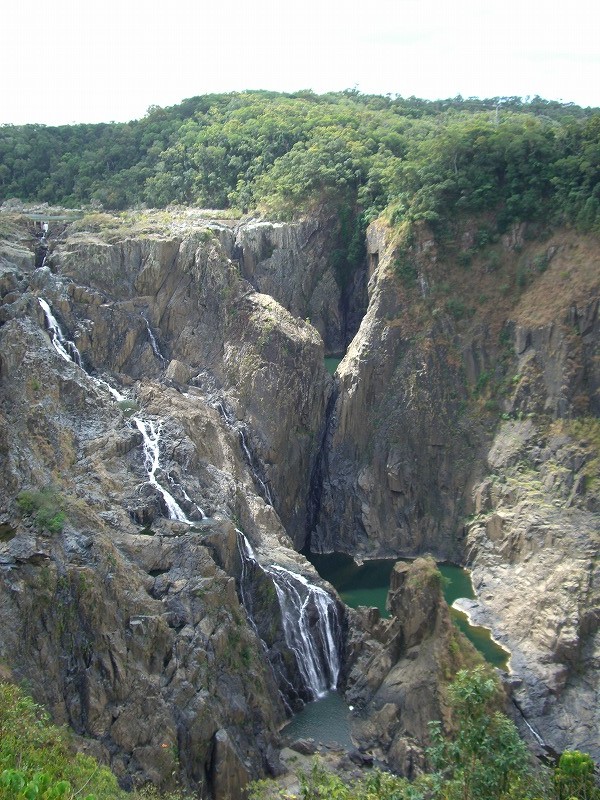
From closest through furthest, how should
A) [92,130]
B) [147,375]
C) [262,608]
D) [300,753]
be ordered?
[300,753]
[262,608]
[147,375]
[92,130]

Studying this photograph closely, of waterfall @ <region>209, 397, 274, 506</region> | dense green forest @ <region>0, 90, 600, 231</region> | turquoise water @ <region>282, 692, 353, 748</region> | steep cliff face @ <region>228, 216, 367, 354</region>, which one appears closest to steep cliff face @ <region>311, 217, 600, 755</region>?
dense green forest @ <region>0, 90, 600, 231</region>

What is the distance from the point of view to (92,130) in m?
81.7

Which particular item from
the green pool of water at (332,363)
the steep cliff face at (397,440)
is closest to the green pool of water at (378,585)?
the steep cliff face at (397,440)

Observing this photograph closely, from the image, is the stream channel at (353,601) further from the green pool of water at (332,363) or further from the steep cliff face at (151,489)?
the green pool of water at (332,363)

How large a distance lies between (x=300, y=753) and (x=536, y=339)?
91.6ft

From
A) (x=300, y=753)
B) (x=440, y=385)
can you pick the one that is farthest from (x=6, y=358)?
(x=440, y=385)

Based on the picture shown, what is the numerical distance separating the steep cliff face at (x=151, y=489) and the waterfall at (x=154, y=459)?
0.11 metres

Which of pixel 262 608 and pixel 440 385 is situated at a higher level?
pixel 440 385

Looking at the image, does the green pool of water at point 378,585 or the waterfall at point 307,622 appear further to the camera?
the green pool of water at point 378,585

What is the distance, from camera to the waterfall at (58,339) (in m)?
49.8

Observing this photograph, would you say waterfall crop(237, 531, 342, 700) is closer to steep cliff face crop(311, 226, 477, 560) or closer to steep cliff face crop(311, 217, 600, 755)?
steep cliff face crop(311, 217, 600, 755)

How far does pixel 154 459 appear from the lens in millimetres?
44000

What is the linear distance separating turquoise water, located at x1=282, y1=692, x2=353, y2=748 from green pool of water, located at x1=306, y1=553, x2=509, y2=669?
291 inches

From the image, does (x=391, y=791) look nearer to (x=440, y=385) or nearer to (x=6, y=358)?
(x=6, y=358)
